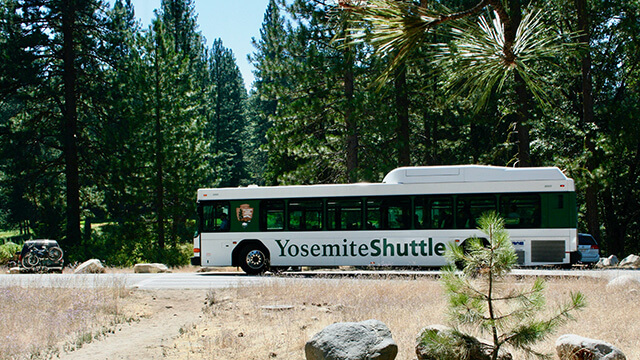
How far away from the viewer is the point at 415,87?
28.0 metres

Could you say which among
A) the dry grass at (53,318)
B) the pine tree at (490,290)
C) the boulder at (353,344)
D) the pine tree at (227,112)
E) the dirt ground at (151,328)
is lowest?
the dirt ground at (151,328)

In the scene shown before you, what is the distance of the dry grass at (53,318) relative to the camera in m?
9.51

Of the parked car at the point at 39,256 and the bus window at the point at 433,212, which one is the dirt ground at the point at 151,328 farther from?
the parked car at the point at 39,256

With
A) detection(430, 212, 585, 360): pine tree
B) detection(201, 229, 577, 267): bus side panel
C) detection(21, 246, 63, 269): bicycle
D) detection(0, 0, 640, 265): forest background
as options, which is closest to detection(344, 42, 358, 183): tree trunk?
detection(0, 0, 640, 265): forest background

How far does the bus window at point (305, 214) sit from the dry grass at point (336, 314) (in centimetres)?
410

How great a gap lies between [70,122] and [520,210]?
80.7ft

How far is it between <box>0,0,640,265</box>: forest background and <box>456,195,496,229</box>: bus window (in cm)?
764

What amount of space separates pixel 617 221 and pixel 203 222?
2345 cm

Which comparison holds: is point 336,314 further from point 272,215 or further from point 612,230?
point 612,230

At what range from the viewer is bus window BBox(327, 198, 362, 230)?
18.8 metres

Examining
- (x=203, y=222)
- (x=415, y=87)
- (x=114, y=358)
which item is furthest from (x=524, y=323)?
(x=415, y=87)

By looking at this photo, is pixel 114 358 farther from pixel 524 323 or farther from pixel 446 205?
pixel 446 205

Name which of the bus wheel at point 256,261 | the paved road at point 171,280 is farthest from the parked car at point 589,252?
the bus wheel at point 256,261

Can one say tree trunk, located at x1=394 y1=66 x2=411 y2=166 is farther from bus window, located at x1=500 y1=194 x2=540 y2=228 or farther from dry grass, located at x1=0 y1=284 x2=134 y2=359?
dry grass, located at x1=0 y1=284 x2=134 y2=359
